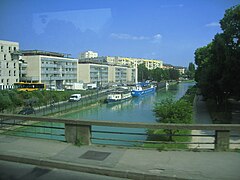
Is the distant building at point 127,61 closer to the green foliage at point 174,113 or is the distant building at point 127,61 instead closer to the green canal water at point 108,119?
the green canal water at point 108,119

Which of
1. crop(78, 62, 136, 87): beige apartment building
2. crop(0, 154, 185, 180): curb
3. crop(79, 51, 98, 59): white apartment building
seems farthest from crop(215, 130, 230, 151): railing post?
crop(79, 51, 98, 59): white apartment building

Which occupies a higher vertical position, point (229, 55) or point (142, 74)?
point (142, 74)

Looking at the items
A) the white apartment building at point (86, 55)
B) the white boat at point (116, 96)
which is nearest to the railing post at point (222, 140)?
the white boat at point (116, 96)

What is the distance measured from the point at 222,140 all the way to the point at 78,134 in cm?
349

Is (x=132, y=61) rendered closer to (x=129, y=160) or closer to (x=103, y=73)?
(x=103, y=73)

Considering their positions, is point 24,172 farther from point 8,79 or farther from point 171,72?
point 171,72

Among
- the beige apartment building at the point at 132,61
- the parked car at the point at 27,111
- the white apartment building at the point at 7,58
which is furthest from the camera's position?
the beige apartment building at the point at 132,61

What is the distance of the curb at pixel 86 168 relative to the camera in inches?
197

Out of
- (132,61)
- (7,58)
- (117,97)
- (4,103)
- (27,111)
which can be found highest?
(132,61)

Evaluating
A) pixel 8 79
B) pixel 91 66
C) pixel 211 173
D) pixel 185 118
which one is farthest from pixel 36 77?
pixel 91 66

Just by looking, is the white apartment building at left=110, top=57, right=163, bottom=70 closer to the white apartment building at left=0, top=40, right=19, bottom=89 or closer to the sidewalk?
the white apartment building at left=0, top=40, right=19, bottom=89

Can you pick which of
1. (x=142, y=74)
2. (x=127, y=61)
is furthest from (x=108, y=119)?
(x=127, y=61)

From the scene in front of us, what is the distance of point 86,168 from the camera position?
5.46 m

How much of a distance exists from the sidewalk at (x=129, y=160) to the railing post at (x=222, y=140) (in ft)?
0.65
